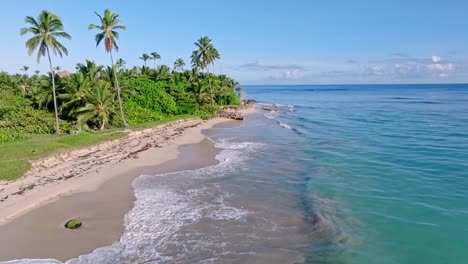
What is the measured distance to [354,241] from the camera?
1377cm

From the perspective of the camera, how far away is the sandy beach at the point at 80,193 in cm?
1337

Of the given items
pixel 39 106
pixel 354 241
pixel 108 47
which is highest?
pixel 108 47

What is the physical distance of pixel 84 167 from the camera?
2414 cm

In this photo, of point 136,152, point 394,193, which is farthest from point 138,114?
point 394,193

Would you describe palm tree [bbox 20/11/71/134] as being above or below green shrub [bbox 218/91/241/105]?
above

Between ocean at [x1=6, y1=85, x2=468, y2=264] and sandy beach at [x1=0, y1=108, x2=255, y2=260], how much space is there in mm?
945

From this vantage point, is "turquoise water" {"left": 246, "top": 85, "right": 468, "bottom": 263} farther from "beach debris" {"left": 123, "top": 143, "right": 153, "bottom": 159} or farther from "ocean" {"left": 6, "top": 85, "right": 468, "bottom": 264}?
"beach debris" {"left": 123, "top": 143, "right": 153, "bottom": 159}

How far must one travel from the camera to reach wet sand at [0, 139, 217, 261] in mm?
12711

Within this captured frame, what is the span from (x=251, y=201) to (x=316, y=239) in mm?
4959

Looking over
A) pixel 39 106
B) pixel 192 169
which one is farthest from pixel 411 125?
pixel 39 106

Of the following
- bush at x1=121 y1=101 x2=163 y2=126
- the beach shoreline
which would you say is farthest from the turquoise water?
bush at x1=121 y1=101 x2=163 y2=126

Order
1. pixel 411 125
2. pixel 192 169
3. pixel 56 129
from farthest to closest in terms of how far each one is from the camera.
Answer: pixel 411 125
pixel 56 129
pixel 192 169

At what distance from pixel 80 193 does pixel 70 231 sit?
5.33 meters

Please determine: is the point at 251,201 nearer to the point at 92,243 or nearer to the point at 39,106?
the point at 92,243
